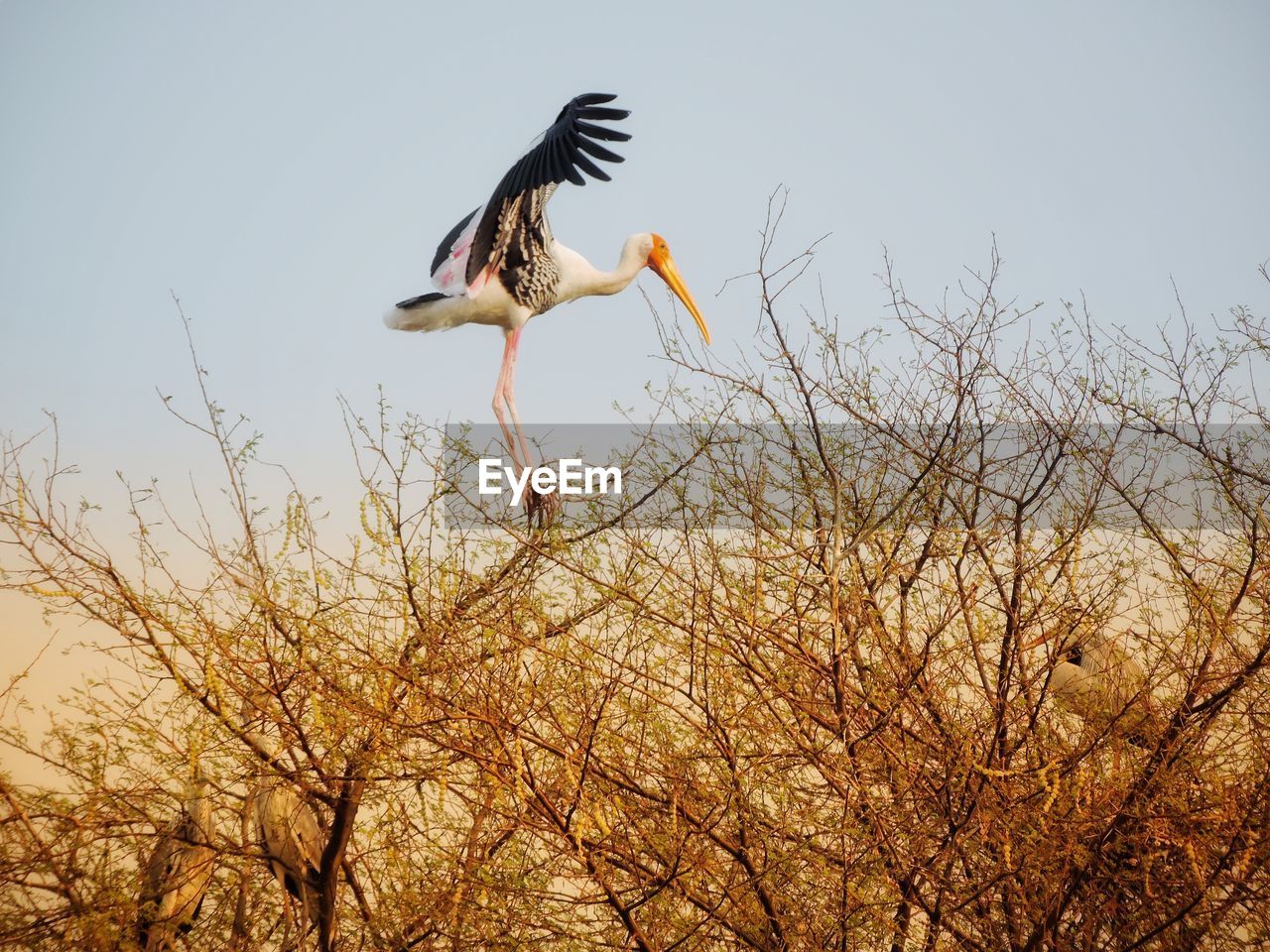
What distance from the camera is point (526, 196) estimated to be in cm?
426

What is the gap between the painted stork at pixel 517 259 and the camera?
3.82m

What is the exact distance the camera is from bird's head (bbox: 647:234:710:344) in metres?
5.39

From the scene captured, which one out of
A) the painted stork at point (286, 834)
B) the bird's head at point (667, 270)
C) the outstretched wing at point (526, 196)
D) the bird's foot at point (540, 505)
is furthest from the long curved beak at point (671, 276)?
the painted stork at point (286, 834)

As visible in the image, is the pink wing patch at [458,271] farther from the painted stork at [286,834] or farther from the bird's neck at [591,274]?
the painted stork at [286,834]

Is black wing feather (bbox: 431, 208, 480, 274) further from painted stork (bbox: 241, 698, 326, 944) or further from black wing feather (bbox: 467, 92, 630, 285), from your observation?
painted stork (bbox: 241, 698, 326, 944)

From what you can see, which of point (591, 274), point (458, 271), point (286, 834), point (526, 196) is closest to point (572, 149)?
point (526, 196)

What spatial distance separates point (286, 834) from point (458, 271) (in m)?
2.22

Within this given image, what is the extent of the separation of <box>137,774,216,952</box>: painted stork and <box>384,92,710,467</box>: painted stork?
1.38 metres

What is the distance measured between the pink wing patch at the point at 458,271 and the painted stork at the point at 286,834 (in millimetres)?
1883

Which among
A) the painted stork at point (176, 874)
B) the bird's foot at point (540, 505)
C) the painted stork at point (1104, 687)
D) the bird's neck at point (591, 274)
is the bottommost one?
the painted stork at point (176, 874)

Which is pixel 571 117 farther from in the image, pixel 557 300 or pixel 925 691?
pixel 925 691

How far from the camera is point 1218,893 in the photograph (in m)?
2.61

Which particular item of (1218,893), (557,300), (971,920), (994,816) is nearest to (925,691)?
(994,816)

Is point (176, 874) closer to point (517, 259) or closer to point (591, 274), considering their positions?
point (517, 259)
